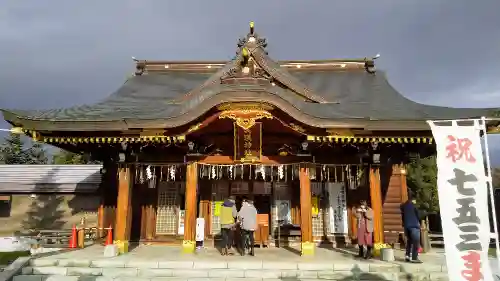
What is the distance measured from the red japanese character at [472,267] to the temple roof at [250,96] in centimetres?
549

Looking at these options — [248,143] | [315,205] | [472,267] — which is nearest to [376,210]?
[315,205]

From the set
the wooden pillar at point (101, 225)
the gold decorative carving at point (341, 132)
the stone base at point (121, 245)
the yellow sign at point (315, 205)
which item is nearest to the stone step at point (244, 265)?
the stone base at point (121, 245)

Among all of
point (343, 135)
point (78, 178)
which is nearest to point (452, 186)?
point (343, 135)

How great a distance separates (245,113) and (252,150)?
4.47ft

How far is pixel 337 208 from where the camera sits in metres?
13.7

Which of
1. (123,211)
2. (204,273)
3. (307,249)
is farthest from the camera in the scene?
(123,211)

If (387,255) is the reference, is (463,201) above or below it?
above

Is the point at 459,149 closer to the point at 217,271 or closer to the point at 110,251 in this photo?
the point at 217,271

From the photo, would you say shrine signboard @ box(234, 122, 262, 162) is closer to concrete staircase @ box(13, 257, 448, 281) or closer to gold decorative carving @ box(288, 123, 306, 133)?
gold decorative carving @ box(288, 123, 306, 133)

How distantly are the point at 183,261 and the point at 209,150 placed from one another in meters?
3.95

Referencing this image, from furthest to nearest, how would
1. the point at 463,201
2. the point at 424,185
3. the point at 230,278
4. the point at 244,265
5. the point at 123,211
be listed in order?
the point at 424,185
the point at 123,211
the point at 244,265
the point at 230,278
the point at 463,201

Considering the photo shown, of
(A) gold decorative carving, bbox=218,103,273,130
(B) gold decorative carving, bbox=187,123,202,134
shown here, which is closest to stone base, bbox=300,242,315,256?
(A) gold decorative carving, bbox=218,103,273,130

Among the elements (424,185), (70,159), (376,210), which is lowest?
(376,210)

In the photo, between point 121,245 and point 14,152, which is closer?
point 121,245
